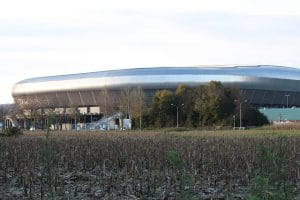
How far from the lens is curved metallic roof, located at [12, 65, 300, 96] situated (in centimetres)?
10125

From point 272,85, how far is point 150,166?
307 ft

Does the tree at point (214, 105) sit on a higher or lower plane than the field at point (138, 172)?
lower

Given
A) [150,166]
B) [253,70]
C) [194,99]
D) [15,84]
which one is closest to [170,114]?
[194,99]

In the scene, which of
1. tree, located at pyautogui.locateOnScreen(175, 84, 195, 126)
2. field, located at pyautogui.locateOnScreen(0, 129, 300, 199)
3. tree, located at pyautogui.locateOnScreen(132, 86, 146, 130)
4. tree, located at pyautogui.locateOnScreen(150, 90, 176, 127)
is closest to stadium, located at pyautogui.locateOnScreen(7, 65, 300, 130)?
tree, located at pyautogui.locateOnScreen(132, 86, 146, 130)

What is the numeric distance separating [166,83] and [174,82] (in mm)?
1509

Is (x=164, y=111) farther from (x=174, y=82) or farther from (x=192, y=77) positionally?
(x=192, y=77)

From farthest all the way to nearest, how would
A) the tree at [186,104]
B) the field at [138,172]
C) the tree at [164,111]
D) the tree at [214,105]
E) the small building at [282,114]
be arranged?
the small building at [282,114]
the tree at [164,111]
the tree at [186,104]
the tree at [214,105]
the field at [138,172]

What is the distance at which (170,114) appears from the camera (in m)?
81.1

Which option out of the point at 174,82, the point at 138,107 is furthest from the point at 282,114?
the point at 138,107

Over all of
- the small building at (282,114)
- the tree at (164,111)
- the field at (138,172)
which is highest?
the field at (138,172)

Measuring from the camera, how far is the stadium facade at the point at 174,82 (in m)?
101

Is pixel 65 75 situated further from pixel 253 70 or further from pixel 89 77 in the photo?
pixel 253 70

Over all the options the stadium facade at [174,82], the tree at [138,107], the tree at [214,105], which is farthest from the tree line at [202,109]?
the stadium facade at [174,82]

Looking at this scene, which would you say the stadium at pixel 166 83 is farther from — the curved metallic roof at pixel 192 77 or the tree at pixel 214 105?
the tree at pixel 214 105
